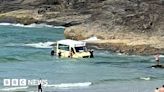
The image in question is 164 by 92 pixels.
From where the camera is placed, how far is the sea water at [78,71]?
4016cm

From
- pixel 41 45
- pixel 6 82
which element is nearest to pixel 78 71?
pixel 6 82

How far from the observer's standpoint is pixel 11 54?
202 ft

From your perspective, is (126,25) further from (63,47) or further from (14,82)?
(14,82)

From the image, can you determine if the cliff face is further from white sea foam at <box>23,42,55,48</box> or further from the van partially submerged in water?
the van partially submerged in water

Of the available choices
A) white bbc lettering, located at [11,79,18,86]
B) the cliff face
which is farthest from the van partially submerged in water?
white bbc lettering, located at [11,79,18,86]

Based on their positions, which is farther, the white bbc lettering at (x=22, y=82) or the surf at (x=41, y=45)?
the surf at (x=41, y=45)

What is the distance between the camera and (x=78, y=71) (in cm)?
4834

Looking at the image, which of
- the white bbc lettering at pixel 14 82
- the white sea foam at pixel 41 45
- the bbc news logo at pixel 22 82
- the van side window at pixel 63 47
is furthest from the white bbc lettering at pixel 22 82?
the white sea foam at pixel 41 45

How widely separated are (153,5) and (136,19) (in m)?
4.61

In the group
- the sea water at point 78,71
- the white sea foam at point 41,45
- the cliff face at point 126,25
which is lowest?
the white sea foam at point 41,45

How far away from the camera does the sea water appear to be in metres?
40.2

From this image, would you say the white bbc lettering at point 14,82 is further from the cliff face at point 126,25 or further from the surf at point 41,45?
→ the surf at point 41,45

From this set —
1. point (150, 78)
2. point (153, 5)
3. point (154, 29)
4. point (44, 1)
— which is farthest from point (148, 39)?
point (44, 1)

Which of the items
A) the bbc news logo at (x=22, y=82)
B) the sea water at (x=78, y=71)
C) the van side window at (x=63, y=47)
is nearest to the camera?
the sea water at (x=78, y=71)
